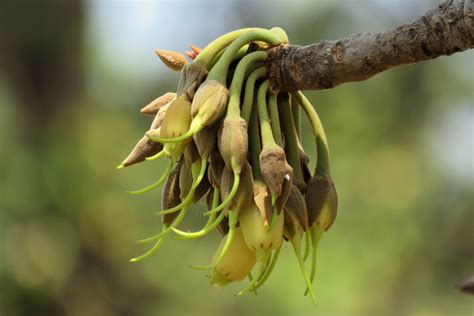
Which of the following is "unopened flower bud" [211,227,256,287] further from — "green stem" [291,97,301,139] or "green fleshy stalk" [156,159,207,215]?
"green stem" [291,97,301,139]

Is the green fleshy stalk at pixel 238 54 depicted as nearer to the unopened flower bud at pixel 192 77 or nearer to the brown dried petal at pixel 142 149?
the unopened flower bud at pixel 192 77

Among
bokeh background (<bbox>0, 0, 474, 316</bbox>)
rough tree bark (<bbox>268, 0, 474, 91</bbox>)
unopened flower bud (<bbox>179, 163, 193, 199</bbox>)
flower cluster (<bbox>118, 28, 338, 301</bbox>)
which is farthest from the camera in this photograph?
bokeh background (<bbox>0, 0, 474, 316</bbox>)

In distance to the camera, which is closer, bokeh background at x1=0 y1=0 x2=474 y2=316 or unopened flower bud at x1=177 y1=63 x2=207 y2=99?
unopened flower bud at x1=177 y1=63 x2=207 y2=99

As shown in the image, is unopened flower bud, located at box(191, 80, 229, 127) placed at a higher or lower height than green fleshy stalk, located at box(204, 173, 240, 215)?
higher

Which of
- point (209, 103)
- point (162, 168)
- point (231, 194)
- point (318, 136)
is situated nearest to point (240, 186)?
point (231, 194)

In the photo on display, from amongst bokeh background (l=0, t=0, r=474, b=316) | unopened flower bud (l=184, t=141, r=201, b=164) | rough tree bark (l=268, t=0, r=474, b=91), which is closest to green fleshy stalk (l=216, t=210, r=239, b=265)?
unopened flower bud (l=184, t=141, r=201, b=164)

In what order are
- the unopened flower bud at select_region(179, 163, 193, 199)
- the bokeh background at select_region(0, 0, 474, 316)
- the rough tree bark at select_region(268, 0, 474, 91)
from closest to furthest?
1. the rough tree bark at select_region(268, 0, 474, 91)
2. the unopened flower bud at select_region(179, 163, 193, 199)
3. the bokeh background at select_region(0, 0, 474, 316)

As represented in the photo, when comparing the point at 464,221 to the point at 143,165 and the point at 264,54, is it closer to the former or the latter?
the point at 143,165
